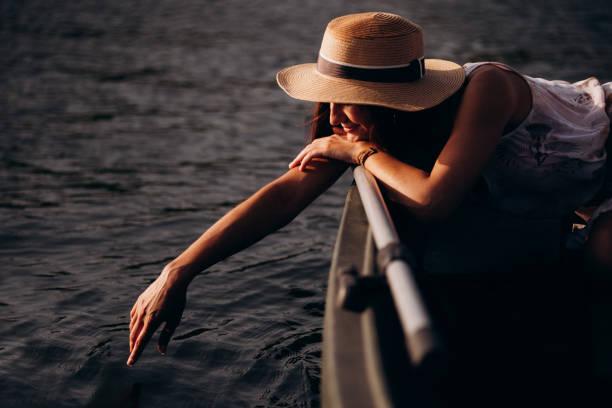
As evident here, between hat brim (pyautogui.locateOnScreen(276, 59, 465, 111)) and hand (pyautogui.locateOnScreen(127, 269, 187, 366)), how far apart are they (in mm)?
764

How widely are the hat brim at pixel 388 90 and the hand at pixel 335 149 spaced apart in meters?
0.23

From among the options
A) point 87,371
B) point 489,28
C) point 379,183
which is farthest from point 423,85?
point 489,28

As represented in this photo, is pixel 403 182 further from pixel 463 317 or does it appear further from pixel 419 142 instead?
pixel 463 317

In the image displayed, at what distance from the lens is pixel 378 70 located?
2398mm

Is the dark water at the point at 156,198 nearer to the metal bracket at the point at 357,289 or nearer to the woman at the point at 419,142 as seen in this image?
the woman at the point at 419,142

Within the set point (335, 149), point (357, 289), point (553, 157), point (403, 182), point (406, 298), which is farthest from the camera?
point (335, 149)

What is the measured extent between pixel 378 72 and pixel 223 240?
797 mm

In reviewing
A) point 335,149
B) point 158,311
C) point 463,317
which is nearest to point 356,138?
point 335,149

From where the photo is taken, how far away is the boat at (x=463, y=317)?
1.49 m

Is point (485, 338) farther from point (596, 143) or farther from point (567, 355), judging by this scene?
point (596, 143)

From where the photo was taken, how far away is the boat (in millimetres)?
1491

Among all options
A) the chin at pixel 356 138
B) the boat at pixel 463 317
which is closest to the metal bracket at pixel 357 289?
the boat at pixel 463 317

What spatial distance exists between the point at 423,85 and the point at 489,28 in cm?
1512

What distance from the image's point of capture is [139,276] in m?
4.79
